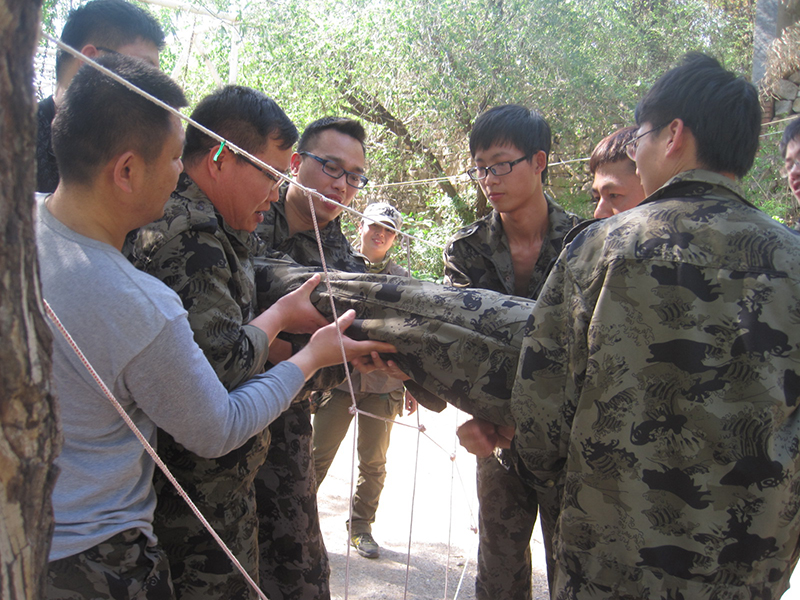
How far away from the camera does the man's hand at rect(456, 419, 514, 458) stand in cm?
184

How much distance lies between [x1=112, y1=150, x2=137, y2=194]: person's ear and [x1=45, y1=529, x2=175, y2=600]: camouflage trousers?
65cm

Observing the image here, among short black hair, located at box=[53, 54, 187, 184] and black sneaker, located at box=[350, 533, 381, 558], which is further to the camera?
black sneaker, located at box=[350, 533, 381, 558]

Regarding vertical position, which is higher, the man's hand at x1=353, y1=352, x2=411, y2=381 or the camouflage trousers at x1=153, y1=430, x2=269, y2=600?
the man's hand at x1=353, y1=352, x2=411, y2=381

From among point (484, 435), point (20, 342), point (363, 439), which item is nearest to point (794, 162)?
point (484, 435)

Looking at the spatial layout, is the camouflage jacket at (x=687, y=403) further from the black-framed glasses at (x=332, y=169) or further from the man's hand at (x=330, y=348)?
the black-framed glasses at (x=332, y=169)

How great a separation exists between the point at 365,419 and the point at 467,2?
6.94 meters

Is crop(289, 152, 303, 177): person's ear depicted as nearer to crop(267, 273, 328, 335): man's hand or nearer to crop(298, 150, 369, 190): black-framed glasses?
crop(298, 150, 369, 190): black-framed glasses

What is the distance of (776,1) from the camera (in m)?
8.59

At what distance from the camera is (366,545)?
10.9 ft

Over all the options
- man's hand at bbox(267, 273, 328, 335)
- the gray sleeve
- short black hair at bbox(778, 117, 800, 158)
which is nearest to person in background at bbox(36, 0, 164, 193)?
man's hand at bbox(267, 273, 328, 335)

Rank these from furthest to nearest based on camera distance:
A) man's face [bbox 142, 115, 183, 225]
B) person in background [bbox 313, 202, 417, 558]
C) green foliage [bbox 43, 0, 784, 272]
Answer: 1. green foliage [bbox 43, 0, 784, 272]
2. person in background [bbox 313, 202, 417, 558]
3. man's face [bbox 142, 115, 183, 225]

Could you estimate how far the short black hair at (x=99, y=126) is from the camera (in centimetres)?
115

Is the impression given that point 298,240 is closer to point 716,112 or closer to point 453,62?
point 716,112

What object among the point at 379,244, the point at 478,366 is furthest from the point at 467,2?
the point at 478,366
